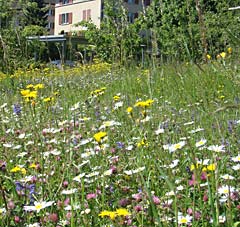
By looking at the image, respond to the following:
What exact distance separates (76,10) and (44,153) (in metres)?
41.5

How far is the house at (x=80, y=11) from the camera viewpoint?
39.2 metres

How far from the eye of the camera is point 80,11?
41.8 m

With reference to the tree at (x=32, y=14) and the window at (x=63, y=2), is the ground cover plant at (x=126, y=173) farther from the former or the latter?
the window at (x=63, y=2)

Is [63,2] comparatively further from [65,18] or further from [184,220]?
[184,220]

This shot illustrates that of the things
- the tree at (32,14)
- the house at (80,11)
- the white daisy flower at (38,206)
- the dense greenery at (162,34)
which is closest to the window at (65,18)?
the house at (80,11)

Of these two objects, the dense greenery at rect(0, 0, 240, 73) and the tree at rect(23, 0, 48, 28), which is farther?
the tree at rect(23, 0, 48, 28)

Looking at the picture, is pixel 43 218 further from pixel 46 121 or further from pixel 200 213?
pixel 46 121

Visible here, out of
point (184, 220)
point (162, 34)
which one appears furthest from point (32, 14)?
point (184, 220)

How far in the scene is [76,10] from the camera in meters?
42.3

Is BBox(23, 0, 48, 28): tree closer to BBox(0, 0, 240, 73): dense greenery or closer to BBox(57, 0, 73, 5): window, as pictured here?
BBox(0, 0, 240, 73): dense greenery

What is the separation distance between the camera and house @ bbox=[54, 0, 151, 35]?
129ft

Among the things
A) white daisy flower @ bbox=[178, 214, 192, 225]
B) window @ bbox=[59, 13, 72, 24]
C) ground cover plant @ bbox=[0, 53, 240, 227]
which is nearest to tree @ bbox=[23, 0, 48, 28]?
ground cover plant @ bbox=[0, 53, 240, 227]

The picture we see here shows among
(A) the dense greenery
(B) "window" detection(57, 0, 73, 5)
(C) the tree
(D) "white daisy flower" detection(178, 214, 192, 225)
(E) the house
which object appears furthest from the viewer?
(B) "window" detection(57, 0, 73, 5)

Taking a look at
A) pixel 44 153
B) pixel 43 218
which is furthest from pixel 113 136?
pixel 43 218
